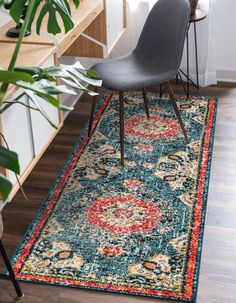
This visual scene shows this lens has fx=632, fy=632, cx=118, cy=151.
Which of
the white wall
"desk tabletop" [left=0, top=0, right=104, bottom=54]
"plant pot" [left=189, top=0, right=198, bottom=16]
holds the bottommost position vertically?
the white wall

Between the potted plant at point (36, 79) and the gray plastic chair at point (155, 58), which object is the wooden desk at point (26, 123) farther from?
the gray plastic chair at point (155, 58)

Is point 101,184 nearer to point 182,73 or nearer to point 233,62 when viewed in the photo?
point 182,73

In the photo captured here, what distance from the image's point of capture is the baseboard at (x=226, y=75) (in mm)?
4508

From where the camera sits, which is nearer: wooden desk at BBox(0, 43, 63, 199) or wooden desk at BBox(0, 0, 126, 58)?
wooden desk at BBox(0, 43, 63, 199)

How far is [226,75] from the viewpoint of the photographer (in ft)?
14.8

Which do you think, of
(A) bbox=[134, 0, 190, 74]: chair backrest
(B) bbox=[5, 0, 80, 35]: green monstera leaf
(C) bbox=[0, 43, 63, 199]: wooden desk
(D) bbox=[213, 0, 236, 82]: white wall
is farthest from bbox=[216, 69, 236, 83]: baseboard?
(B) bbox=[5, 0, 80, 35]: green monstera leaf

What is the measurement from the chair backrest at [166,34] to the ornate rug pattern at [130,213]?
470mm


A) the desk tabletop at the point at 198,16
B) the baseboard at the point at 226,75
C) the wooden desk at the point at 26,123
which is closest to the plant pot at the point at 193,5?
the desk tabletop at the point at 198,16

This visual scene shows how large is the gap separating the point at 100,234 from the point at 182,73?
177 cm

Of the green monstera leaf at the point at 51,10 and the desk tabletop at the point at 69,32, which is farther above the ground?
the green monstera leaf at the point at 51,10

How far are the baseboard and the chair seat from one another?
41.4 inches

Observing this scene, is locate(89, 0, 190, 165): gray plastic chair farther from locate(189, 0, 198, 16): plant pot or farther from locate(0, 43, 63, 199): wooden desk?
locate(0, 43, 63, 199): wooden desk

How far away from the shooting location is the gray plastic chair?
3404mm

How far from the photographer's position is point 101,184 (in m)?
3.30
